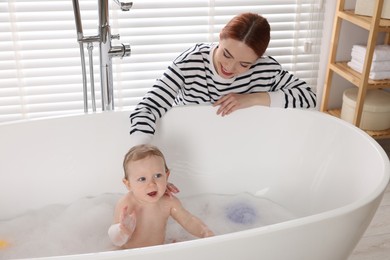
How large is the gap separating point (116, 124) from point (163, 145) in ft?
0.67

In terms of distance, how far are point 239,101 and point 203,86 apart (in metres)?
0.15

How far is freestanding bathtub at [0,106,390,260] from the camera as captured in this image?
1.95 metres

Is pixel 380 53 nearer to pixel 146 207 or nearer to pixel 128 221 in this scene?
pixel 146 207

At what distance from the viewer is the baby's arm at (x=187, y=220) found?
1.81m

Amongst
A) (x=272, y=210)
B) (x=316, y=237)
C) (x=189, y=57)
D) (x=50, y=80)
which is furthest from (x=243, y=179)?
(x=50, y=80)

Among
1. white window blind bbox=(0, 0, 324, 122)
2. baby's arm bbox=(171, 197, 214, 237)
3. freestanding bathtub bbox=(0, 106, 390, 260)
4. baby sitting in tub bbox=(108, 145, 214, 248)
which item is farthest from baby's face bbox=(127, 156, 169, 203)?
white window blind bbox=(0, 0, 324, 122)

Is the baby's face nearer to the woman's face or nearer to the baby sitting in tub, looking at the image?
the baby sitting in tub

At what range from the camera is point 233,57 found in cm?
188

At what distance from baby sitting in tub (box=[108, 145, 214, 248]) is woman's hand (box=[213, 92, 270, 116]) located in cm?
42

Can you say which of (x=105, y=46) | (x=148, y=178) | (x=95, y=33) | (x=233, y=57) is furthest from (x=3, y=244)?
(x=95, y=33)

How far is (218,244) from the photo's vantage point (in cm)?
129

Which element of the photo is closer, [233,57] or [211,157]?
[233,57]

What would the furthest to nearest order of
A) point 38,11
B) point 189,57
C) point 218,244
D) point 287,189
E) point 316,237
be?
point 38,11 < point 287,189 < point 189,57 < point 316,237 < point 218,244

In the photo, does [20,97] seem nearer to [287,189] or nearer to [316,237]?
[287,189]
